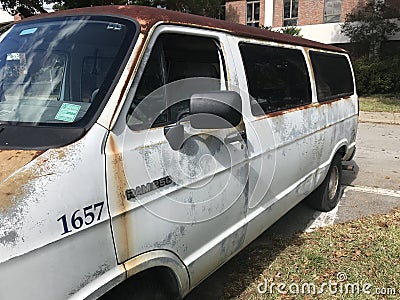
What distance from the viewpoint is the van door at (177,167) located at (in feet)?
6.01

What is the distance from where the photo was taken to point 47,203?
4.88 ft

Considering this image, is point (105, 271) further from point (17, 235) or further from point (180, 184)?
point (180, 184)

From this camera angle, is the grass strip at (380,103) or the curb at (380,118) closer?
the curb at (380,118)

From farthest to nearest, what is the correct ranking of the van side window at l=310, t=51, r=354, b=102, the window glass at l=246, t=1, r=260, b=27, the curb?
the window glass at l=246, t=1, r=260, b=27
the curb
the van side window at l=310, t=51, r=354, b=102

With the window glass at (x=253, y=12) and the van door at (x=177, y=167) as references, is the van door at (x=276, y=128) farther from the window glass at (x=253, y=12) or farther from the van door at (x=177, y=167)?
the window glass at (x=253, y=12)

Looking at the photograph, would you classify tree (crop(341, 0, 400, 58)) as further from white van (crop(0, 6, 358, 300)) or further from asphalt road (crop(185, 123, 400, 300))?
white van (crop(0, 6, 358, 300))

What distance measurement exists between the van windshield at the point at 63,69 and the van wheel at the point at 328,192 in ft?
11.4

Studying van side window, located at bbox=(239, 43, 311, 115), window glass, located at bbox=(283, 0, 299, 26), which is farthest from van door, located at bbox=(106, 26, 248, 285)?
window glass, located at bbox=(283, 0, 299, 26)

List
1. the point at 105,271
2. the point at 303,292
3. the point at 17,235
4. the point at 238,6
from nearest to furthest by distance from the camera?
1. the point at 17,235
2. the point at 105,271
3. the point at 303,292
4. the point at 238,6

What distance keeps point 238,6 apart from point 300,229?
2623 cm

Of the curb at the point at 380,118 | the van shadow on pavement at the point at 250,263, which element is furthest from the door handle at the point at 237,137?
the curb at the point at 380,118

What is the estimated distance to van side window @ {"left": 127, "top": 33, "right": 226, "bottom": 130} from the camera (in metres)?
2.02

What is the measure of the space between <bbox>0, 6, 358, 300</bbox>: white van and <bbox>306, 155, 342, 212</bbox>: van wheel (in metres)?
1.73

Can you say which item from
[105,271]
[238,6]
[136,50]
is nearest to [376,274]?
[105,271]
